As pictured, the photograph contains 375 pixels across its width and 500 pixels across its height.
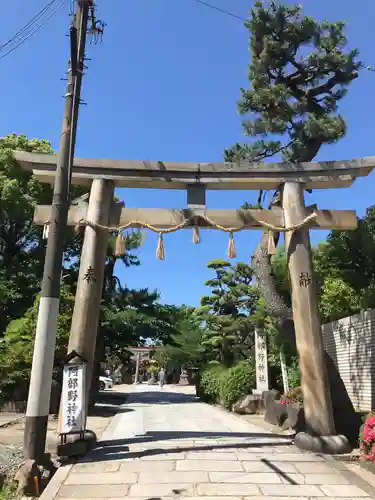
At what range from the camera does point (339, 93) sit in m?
14.8

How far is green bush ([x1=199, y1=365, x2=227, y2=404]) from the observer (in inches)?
784

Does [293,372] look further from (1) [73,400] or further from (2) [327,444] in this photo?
(1) [73,400]

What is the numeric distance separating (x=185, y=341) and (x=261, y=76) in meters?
23.3

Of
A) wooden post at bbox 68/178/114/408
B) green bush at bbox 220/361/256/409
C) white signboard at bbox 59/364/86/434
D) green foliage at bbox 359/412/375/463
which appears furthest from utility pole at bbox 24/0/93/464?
green bush at bbox 220/361/256/409

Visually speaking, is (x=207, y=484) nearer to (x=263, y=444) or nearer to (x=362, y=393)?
(x=263, y=444)

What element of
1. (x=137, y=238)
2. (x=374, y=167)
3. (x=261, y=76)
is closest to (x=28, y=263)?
(x=137, y=238)

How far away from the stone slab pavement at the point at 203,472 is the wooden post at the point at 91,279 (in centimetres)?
166

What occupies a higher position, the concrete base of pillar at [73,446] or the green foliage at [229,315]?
the green foliage at [229,315]

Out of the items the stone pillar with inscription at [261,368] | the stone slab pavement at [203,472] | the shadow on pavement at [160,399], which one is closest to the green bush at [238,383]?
the stone pillar with inscription at [261,368]

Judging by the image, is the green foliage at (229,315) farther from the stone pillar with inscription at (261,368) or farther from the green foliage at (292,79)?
the green foliage at (292,79)

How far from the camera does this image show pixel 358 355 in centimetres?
1106

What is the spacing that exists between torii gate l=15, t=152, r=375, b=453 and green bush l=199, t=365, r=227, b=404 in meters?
11.7

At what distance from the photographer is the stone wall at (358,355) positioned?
1039cm

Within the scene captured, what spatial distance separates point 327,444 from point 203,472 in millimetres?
2649
